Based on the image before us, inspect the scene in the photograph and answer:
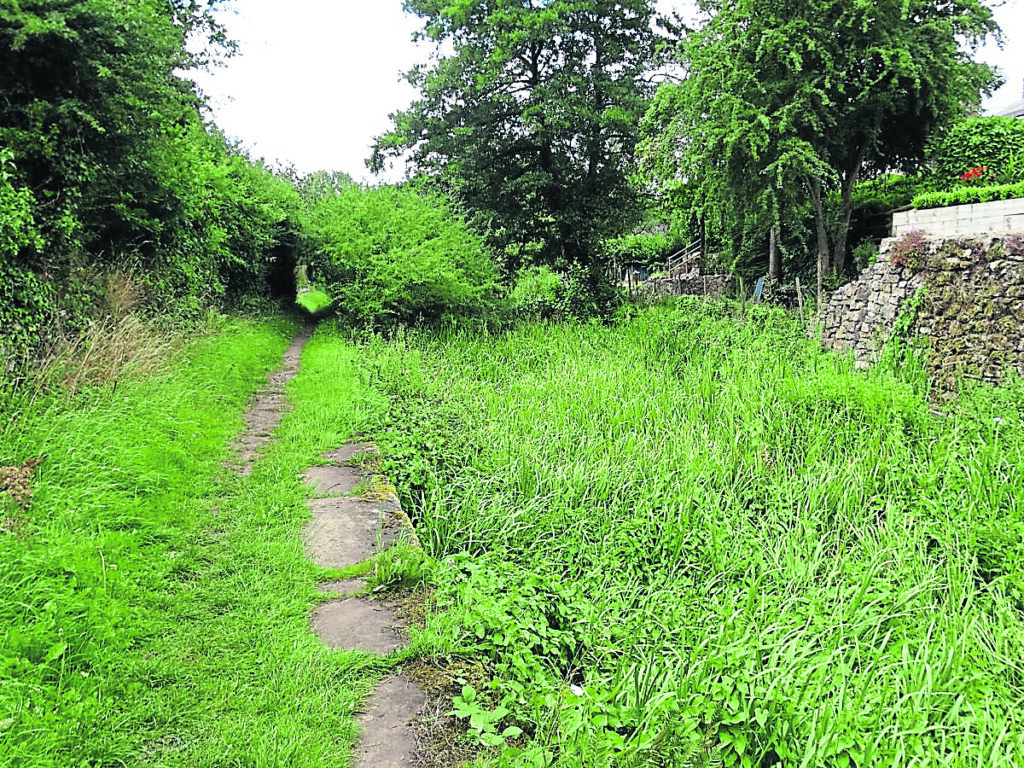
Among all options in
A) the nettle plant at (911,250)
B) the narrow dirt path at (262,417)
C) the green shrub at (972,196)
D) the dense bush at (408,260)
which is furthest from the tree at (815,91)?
the narrow dirt path at (262,417)

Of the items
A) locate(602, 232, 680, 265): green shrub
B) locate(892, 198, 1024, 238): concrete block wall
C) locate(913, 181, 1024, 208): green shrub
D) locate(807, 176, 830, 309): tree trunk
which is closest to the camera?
locate(892, 198, 1024, 238): concrete block wall

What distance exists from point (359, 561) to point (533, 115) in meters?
12.3

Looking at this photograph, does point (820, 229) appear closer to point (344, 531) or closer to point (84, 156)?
point (344, 531)

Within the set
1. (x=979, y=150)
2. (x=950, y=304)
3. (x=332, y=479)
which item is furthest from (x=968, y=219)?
(x=332, y=479)

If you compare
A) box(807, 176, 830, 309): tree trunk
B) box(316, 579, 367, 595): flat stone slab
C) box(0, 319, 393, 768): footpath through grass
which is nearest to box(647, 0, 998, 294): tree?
box(807, 176, 830, 309): tree trunk

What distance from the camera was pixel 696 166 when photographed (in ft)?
38.4

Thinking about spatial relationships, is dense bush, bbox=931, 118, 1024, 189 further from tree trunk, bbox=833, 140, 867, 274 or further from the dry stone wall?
the dry stone wall

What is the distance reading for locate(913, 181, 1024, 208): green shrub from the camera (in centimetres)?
822

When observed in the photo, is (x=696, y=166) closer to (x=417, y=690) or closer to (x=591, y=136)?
(x=591, y=136)

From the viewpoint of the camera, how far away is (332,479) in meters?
4.95

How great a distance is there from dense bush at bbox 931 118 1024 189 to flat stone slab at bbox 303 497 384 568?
12820 millimetres

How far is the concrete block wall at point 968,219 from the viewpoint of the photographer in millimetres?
7895

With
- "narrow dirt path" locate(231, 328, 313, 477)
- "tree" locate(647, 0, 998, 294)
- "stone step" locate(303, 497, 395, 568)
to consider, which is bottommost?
"stone step" locate(303, 497, 395, 568)

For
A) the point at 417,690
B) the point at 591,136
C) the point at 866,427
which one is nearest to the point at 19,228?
the point at 417,690
